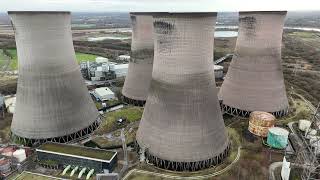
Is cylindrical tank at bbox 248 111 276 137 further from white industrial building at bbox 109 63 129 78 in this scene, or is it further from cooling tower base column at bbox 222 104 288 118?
white industrial building at bbox 109 63 129 78

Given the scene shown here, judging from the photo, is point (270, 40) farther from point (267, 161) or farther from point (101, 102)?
point (101, 102)

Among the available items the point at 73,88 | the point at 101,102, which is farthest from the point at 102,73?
the point at 73,88

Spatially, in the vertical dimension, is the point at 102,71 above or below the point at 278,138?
above

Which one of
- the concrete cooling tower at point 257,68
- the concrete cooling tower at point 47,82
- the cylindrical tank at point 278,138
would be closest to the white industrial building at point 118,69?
the concrete cooling tower at point 47,82

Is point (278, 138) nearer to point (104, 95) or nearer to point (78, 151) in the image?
point (78, 151)

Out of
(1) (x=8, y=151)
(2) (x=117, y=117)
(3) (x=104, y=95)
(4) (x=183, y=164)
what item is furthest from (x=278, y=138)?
(1) (x=8, y=151)

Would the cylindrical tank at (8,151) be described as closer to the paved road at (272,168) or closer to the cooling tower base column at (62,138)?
the cooling tower base column at (62,138)
